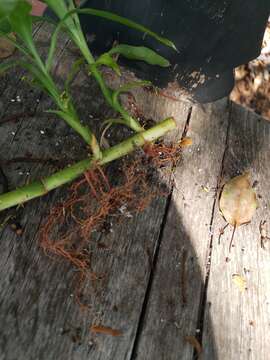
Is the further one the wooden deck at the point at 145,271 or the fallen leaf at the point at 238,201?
the fallen leaf at the point at 238,201

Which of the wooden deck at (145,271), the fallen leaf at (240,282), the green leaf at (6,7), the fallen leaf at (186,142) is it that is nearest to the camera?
the green leaf at (6,7)

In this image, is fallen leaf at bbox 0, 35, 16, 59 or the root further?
fallen leaf at bbox 0, 35, 16, 59

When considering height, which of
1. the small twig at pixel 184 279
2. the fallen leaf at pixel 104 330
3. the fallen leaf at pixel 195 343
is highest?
the small twig at pixel 184 279

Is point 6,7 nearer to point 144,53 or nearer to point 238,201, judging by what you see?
point 144,53

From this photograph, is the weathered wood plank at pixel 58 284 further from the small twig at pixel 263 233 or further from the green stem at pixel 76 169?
the small twig at pixel 263 233

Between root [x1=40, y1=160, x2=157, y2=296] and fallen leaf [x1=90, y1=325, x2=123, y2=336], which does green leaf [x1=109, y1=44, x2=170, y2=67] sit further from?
fallen leaf [x1=90, y1=325, x2=123, y2=336]

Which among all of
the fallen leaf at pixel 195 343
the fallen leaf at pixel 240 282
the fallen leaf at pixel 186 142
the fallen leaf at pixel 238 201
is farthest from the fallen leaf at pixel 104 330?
the fallen leaf at pixel 186 142

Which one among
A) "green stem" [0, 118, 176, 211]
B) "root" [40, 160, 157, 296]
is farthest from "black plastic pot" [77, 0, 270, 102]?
"root" [40, 160, 157, 296]
